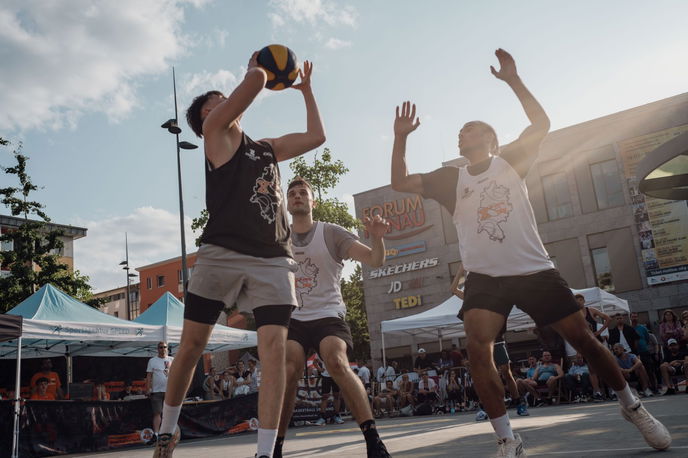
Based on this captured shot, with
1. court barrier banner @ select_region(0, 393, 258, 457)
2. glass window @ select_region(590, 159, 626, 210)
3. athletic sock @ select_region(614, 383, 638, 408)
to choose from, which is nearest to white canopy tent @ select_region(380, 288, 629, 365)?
court barrier banner @ select_region(0, 393, 258, 457)

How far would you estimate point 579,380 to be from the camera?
42.9 ft

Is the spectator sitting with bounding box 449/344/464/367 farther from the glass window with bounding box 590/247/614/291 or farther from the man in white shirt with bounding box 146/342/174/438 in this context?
the glass window with bounding box 590/247/614/291

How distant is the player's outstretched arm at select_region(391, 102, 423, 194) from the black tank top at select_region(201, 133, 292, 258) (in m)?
0.95

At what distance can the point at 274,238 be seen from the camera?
10.6ft

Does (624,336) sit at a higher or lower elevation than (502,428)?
higher

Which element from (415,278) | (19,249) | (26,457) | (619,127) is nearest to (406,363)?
(415,278)

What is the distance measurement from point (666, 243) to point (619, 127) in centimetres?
632

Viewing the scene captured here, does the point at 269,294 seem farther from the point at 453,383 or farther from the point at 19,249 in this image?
the point at 19,249

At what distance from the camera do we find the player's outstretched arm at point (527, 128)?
383 cm

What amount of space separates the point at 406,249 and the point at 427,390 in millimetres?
19615

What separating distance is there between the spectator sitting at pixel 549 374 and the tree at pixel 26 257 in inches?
1022

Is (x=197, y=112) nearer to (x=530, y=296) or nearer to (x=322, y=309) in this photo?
(x=322, y=309)

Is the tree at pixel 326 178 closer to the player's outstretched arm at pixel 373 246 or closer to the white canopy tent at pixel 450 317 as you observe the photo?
the white canopy tent at pixel 450 317

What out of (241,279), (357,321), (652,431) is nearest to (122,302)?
(357,321)
